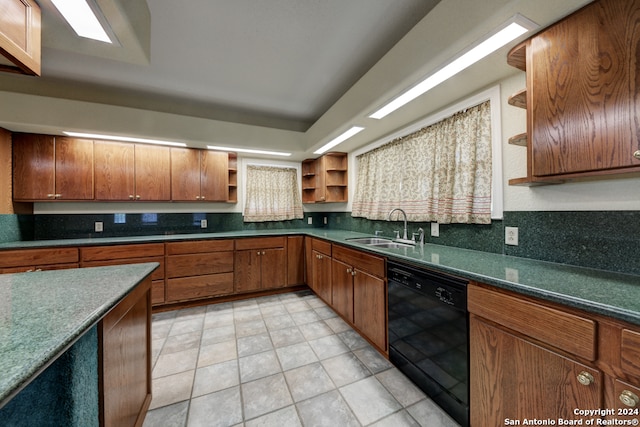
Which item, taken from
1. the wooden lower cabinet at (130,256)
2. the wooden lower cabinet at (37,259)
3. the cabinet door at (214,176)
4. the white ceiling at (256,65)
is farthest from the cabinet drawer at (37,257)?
the cabinet door at (214,176)

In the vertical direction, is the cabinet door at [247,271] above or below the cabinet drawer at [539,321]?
below

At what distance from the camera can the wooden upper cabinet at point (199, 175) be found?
10.8ft

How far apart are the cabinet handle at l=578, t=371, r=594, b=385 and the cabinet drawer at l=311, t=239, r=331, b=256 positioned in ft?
7.09

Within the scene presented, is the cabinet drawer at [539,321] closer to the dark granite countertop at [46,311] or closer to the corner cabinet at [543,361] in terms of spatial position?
the corner cabinet at [543,361]

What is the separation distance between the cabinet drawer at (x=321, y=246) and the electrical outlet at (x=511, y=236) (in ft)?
5.60

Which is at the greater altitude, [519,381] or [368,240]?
[368,240]

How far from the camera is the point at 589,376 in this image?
85 centimetres

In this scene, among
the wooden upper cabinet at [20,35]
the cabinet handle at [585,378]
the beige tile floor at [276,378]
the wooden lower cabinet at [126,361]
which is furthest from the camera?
the beige tile floor at [276,378]

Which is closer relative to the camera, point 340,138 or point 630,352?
point 630,352

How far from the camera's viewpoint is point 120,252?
2.72 meters

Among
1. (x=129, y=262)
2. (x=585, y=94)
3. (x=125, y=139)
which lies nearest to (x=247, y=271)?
(x=129, y=262)

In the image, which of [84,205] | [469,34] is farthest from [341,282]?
[84,205]

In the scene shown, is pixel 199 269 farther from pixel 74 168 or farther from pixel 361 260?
pixel 361 260

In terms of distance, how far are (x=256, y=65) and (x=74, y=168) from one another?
2.56 meters
